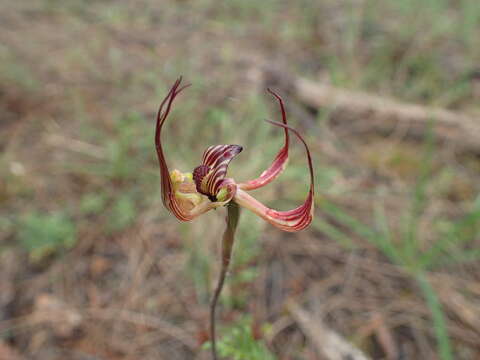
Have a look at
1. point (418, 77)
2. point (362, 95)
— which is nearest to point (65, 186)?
point (362, 95)

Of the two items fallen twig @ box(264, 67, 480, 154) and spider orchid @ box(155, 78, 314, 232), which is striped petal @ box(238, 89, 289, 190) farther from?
fallen twig @ box(264, 67, 480, 154)

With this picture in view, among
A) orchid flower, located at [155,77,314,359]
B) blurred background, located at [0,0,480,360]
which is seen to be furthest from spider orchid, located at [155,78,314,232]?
blurred background, located at [0,0,480,360]

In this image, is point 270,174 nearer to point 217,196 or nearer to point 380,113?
point 217,196

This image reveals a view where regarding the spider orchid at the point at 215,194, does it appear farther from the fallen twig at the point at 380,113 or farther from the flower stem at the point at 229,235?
the fallen twig at the point at 380,113

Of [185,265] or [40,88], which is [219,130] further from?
[40,88]

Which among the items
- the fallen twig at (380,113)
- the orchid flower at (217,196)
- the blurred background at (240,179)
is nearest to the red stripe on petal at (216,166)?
the orchid flower at (217,196)

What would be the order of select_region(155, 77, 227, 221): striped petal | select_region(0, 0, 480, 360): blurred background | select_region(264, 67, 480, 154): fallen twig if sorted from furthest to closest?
select_region(264, 67, 480, 154): fallen twig
select_region(0, 0, 480, 360): blurred background
select_region(155, 77, 227, 221): striped petal
